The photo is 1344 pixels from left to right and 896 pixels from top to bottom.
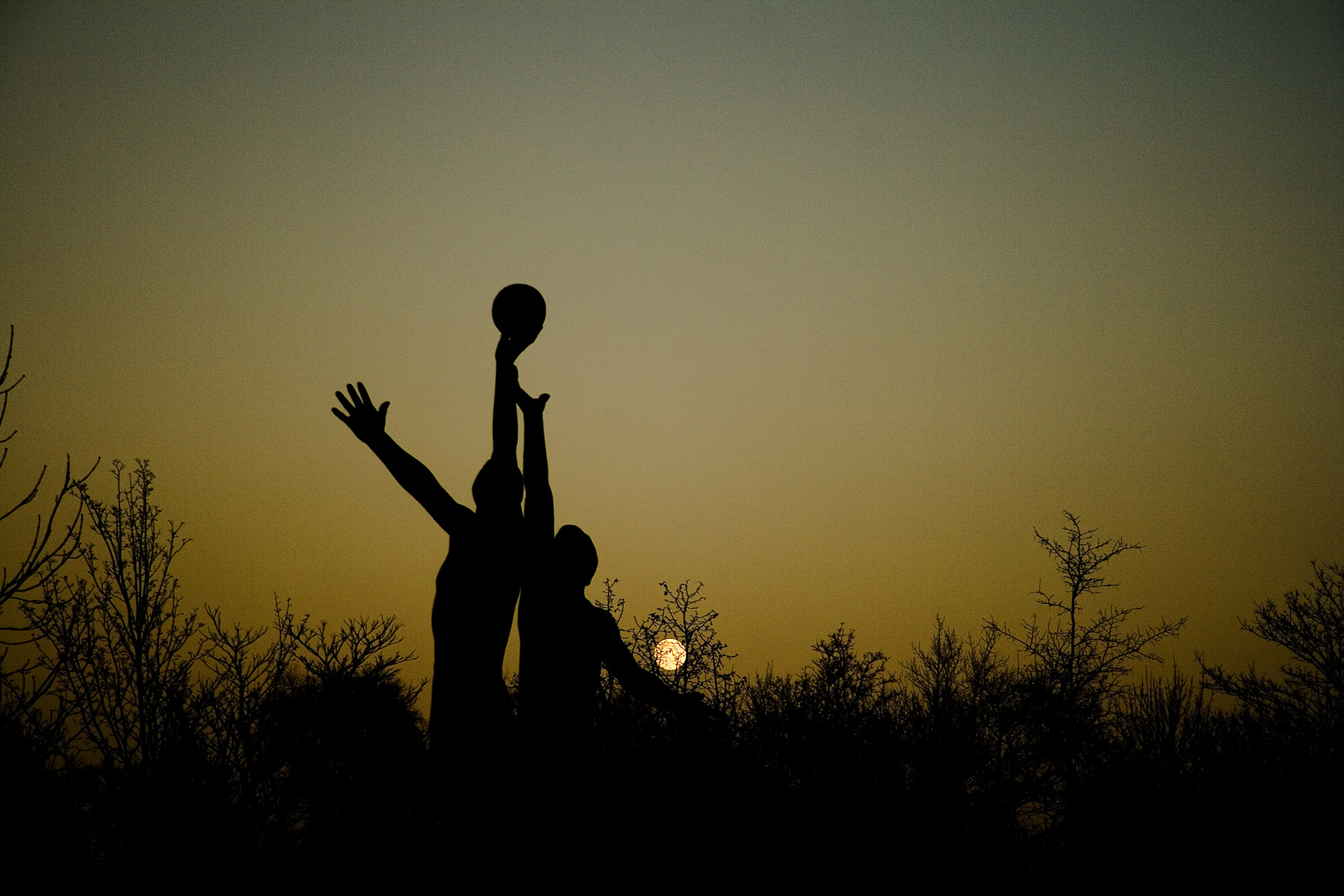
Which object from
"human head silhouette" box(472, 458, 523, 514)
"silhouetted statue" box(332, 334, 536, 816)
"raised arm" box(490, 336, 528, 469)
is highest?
"raised arm" box(490, 336, 528, 469)

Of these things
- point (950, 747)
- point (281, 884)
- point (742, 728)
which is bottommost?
point (281, 884)

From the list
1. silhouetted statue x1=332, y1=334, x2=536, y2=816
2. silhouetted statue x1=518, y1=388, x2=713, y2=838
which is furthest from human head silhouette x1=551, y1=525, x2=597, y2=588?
silhouetted statue x1=332, y1=334, x2=536, y2=816

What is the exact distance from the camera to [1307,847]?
543 inches

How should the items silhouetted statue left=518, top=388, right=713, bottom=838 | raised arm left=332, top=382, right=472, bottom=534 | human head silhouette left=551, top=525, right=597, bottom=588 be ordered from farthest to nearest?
human head silhouette left=551, top=525, right=597, bottom=588, silhouetted statue left=518, top=388, right=713, bottom=838, raised arm left=332, top=382, right=472, bottom=534

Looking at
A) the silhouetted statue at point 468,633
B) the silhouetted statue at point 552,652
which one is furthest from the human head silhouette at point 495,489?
the silhouetted statue at point 552,652

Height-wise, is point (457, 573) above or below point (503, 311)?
below

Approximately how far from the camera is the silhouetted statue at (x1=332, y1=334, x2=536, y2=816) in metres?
4.23

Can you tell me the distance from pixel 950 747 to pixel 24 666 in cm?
1442

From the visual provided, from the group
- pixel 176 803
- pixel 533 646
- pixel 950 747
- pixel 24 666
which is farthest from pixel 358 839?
pixel 950 747

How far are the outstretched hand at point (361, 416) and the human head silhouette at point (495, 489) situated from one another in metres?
0.51

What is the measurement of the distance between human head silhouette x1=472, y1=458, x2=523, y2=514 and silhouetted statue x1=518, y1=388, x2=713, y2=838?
15cm

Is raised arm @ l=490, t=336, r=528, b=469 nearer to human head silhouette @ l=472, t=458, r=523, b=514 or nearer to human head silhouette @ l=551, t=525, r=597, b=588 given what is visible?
human head silhouette @ l=472, t=458, r=523, b=514

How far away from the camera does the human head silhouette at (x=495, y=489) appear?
4.45 metres

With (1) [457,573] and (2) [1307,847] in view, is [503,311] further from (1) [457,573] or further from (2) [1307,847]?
(2) [1307,847]
